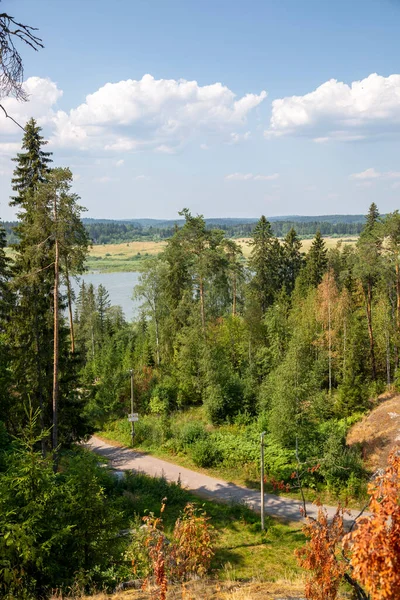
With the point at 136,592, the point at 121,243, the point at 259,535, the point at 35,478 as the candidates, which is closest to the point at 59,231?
the point at 35,478

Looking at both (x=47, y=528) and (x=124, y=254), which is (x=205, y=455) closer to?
(x=47, y=528)

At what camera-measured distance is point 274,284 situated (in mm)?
40812

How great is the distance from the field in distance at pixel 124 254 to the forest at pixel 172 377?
233 feet

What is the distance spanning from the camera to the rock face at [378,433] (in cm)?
2059

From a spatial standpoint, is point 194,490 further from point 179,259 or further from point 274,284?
point 274,284

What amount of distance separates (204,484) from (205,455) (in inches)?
75.7

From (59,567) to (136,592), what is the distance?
211cm

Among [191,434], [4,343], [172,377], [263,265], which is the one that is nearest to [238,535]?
[191,434]

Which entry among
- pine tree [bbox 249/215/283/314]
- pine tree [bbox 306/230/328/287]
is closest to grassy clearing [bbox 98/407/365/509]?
pine tree [bbox 249/215/283/314]

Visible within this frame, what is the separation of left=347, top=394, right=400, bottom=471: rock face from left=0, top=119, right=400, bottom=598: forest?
2.87 feet

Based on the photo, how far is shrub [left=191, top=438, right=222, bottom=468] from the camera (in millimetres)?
22375

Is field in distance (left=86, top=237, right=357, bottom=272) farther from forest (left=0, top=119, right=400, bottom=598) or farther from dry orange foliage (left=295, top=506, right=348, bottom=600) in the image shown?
dry orange foliage (left=295, top=506, right=348, bottom=600)

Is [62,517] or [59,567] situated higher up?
[62,517]

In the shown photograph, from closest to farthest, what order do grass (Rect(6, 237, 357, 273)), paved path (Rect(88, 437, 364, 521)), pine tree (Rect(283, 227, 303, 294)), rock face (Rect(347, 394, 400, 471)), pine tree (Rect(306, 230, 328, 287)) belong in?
paved path (Rect(88, 437, 364, 521)) → rock face (Rect(347, 394, 400, 471)) → pine tree (Rect(306, 230, 328, 287)) → pine tree (Rect(283, 227, 303, 294)) → grass (Rect(6, 237, 357, 273))
